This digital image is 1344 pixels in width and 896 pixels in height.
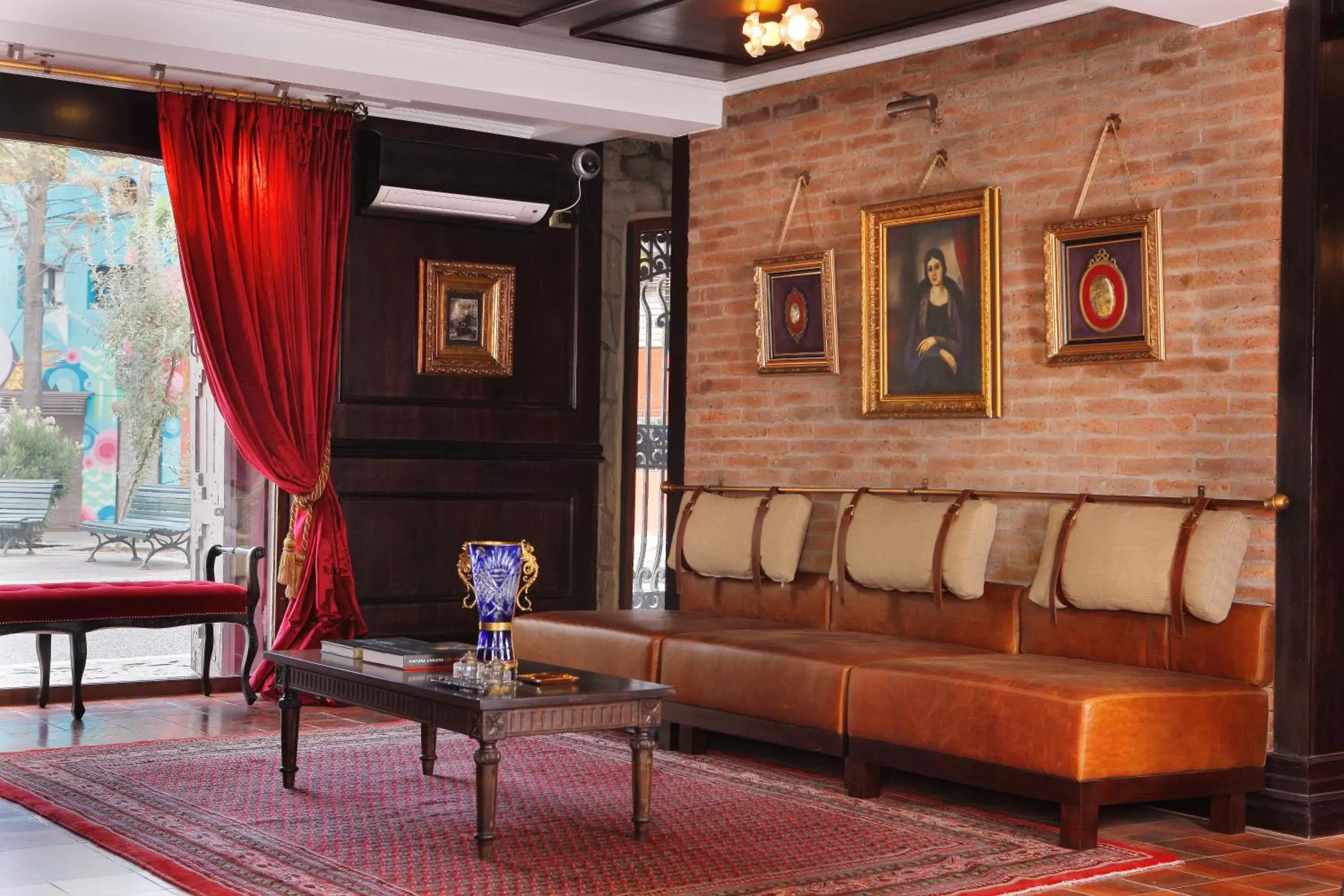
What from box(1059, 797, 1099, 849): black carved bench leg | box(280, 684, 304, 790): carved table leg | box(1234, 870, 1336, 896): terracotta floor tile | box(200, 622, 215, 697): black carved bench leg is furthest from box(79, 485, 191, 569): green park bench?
box(1234, 870, 1336, 896): terracotta floor tile

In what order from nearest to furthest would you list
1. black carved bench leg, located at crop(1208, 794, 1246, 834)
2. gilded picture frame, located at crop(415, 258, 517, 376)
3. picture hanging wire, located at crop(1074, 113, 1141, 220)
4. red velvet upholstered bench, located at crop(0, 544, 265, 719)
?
black carved bench leg, located at crop(1208, 794, 1246, 834)
picture hanging wire, located at crop(1074, 113, 1141, 220)
red velvet upholstered bench, located at crop(0, 544, 265, 719)
gilded picture frame, located at crop(415, 258, 517, 376)

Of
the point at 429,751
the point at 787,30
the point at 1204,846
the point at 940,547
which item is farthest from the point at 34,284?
the point at 1204,846

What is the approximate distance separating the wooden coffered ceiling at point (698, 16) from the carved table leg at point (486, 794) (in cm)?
287

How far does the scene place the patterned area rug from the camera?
4.05 meters

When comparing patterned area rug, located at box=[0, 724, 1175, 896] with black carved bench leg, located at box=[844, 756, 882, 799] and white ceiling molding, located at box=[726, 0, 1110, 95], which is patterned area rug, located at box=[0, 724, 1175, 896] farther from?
white ceiling molding, located at box=[726, 0, 1110, 95]

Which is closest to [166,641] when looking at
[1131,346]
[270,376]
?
[270,376]

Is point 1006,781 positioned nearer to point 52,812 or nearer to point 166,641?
point 52,812

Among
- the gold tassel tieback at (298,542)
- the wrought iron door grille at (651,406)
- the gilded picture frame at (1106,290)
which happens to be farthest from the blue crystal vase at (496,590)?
the wrought iron door grille at (651,406)

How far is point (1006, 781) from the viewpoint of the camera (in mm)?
4703

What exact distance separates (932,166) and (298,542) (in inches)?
130

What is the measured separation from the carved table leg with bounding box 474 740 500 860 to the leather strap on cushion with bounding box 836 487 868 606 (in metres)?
2.30

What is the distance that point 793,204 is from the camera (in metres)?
6.91

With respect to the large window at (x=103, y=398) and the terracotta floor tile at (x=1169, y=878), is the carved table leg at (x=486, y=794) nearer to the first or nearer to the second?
the terracotta floor tile at (x=1169, y=878)

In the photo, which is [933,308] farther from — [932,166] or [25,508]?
[25,508]
